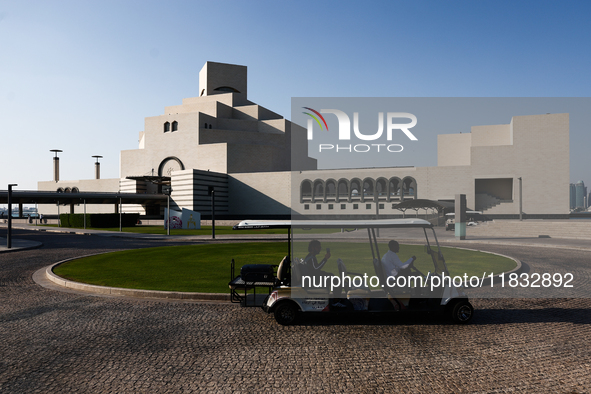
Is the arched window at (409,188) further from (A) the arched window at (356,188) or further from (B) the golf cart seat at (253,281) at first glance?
(B) the golf cart seat at (253,281)

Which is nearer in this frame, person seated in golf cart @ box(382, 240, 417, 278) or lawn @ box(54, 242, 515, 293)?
person seated in golf cart @ box(382, 240, 417, 278)

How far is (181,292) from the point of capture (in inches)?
355

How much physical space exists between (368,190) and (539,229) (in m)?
28.1

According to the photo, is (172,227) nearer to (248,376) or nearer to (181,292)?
(181,292)

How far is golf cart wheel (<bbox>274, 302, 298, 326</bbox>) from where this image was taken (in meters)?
6.68

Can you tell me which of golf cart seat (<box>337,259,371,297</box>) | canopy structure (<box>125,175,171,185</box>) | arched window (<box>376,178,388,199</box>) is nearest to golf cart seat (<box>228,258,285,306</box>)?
golf cart seat (<box>337,259,371,297</box>)

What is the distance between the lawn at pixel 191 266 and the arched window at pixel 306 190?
39.5 meters

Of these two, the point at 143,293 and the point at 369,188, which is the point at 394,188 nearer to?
the point at 369,188

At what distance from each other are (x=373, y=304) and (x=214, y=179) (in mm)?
51853

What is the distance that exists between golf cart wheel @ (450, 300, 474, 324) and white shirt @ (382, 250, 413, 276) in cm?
114

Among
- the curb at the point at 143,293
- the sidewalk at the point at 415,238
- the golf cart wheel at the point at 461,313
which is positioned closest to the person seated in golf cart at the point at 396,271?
the golf cart wheel at the point at 461,313

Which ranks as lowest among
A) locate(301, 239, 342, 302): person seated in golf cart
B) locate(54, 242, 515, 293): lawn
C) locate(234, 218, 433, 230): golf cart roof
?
locate(54, 242, 515, 293): lawn

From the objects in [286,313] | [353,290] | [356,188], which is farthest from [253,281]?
[356,188]

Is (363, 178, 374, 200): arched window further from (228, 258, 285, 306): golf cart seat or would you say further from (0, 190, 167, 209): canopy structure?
(228, 258, 285, 306): golf cart seat
